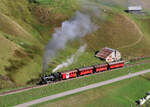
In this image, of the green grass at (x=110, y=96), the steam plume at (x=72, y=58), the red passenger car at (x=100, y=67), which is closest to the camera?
the green grass at (x=110, y=96)

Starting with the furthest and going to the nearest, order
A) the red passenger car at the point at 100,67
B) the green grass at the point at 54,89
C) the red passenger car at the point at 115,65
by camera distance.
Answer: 1. the red passenger car at the point at 115,65
2. the red passenger car at the point at 100,67
3. the green grass at the point at 54,89

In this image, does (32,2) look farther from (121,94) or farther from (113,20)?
(121,94)

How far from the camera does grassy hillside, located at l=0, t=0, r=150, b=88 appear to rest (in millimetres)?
56156

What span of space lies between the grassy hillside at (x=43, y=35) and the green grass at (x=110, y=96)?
44.9 feet

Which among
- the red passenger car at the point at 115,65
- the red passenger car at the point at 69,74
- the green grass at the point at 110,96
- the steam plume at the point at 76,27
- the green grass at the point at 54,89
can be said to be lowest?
the green grass at the point at 110,96

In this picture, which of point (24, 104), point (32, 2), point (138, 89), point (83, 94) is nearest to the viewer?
point (24, 104)

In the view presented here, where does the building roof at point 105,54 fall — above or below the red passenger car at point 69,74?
above

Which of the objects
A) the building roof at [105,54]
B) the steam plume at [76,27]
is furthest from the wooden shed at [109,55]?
the steam plume at [76,27]

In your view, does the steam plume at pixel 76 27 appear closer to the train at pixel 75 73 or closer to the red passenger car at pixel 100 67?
the red passenger car at pixel 100 67

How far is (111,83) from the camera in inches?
2143

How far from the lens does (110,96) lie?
4750 cm

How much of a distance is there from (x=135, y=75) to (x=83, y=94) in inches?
901

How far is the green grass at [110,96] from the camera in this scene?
43.0 m

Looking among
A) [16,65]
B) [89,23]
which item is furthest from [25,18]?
[16,65]
